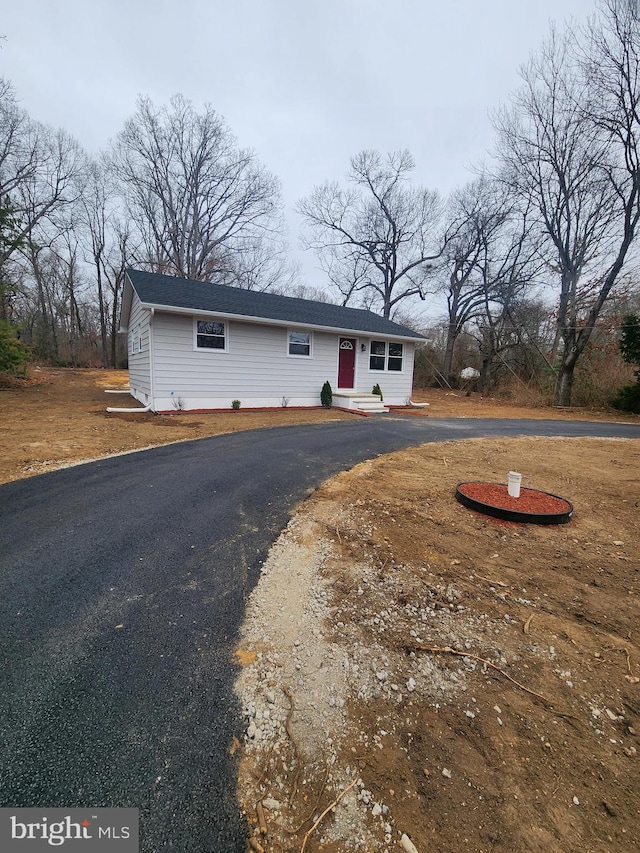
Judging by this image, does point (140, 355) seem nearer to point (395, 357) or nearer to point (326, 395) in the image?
point (326, 395)

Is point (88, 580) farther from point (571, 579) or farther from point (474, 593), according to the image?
point (571, 579)

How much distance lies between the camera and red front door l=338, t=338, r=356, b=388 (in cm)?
1306

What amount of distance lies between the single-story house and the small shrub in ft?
0.84

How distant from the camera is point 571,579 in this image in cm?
261

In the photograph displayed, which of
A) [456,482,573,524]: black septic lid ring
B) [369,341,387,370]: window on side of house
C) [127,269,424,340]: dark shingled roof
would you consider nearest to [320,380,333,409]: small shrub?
[127,269,424,340]: dark shingled roof

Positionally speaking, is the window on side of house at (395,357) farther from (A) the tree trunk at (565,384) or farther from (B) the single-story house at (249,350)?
(A) the tree trunk at (565,384)

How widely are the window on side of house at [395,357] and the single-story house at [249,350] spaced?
1.6 inches

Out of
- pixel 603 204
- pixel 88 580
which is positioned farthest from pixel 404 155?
pixel 88 580

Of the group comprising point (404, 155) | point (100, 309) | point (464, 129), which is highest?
point (404, 155)

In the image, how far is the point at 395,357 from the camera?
1438cm

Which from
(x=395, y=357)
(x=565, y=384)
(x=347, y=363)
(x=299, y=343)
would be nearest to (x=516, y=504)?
(x=299, y=343)

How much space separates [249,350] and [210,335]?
1.25 meters

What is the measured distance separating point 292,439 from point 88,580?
4796 millimetres

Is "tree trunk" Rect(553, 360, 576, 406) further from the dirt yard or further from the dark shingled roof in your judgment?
the dark shingled roof
